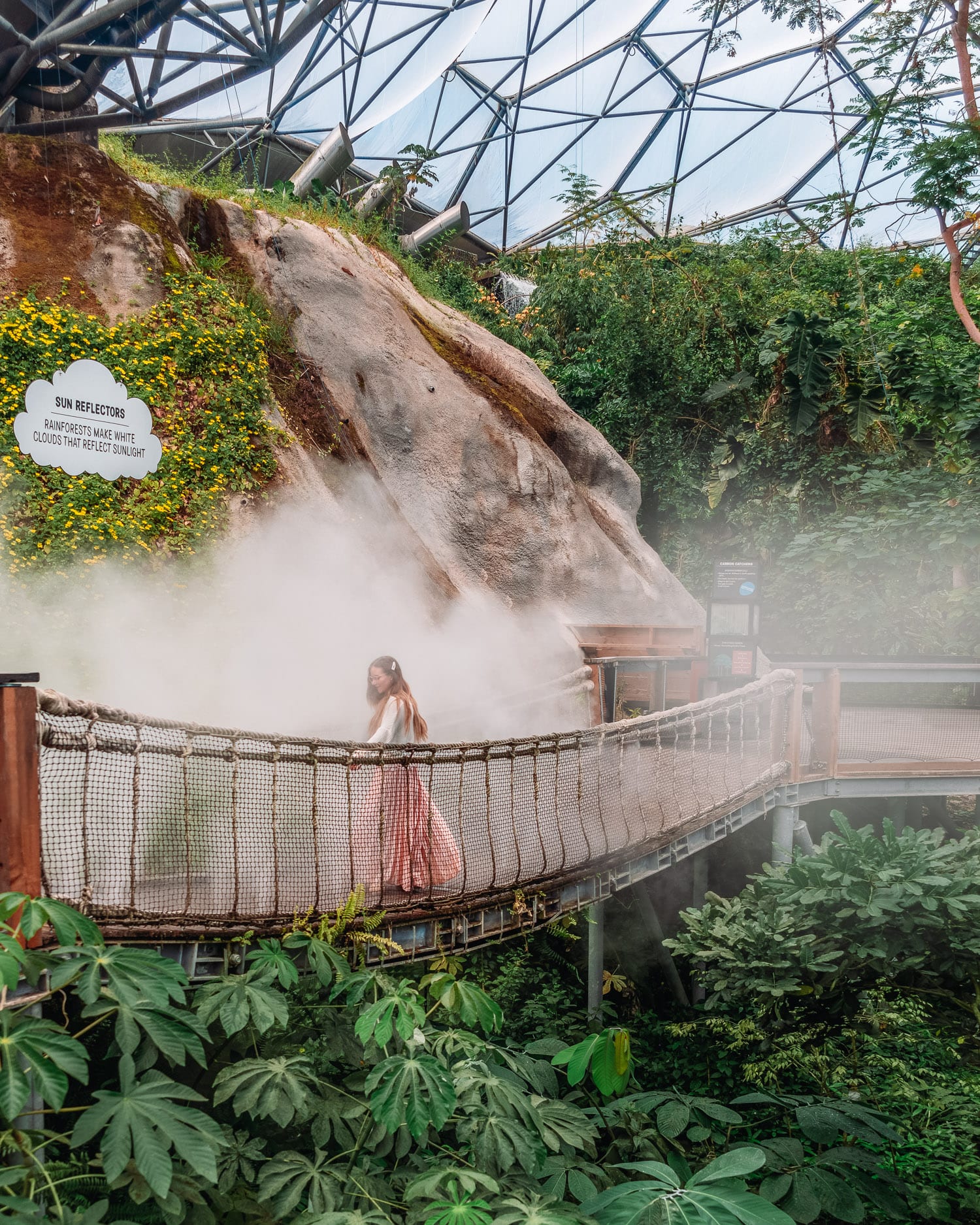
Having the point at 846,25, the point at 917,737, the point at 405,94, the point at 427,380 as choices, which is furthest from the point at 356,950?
the point at 846,25

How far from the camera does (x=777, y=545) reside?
54.2 feet

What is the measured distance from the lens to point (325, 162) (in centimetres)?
1374

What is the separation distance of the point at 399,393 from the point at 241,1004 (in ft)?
29.7

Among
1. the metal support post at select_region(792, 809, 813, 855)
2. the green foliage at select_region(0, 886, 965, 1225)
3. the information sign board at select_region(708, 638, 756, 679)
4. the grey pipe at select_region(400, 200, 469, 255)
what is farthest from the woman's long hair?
the grey pipe at select_region(400, 200, 469, 255)

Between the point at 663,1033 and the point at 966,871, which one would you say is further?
the point at 663,1033

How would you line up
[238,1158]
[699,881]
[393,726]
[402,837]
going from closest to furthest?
1. [238,1158]
2. [402,837]
3. [393,726]
4. [699,881]

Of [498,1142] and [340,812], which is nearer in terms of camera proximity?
[498,1142]

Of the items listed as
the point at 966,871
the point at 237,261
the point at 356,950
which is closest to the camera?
the point at 356,950

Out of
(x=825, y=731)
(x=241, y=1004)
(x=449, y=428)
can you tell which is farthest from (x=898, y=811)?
(x=241, y=1004)

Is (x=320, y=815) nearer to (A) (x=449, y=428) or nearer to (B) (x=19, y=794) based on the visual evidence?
(B) (x=19, y=794)

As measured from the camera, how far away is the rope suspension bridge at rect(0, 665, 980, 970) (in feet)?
10.1

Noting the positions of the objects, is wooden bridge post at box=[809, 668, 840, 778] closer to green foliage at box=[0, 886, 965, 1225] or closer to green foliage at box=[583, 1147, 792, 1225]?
green foliage at box=[0, 886, 965, 1225]

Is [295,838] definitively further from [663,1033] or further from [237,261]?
[237,261]

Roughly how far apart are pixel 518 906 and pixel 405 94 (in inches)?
678
